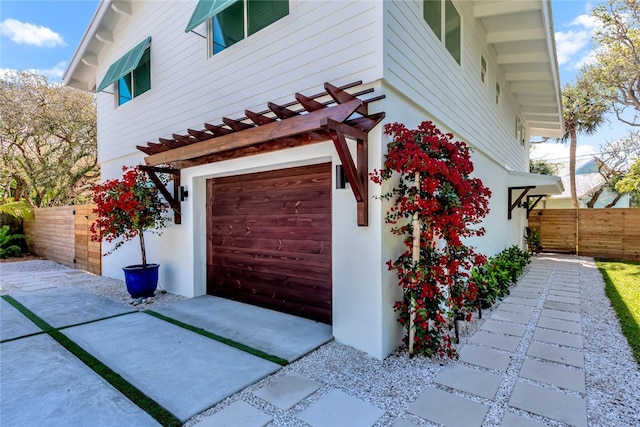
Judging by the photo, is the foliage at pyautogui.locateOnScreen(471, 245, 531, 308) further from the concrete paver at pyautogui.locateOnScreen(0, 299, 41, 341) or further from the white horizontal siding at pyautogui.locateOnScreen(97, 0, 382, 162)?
the concrete paver at pyautogui.locateOnScreen(0, 299, 41, 341)

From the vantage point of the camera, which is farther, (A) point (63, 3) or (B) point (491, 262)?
(A) point (63, 3)

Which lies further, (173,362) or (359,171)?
(359,171)

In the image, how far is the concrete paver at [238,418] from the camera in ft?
8.36

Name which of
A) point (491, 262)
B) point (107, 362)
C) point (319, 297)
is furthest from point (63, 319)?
point (491, 262)

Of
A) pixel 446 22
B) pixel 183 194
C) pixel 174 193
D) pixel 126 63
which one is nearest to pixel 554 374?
pixel 446 22

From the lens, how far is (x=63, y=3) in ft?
32.1

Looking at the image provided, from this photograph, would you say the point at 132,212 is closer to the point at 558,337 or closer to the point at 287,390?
the point at 287,390

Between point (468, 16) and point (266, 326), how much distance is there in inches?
276

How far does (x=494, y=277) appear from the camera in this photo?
6434mm

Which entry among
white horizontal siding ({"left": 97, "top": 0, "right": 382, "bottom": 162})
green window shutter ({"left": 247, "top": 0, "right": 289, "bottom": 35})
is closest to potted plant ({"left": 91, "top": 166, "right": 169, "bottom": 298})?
white horizontal siding ({"left": 97, "top": 0, "right": 382, "bottom": 162})

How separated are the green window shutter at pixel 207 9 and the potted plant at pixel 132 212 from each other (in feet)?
9.35

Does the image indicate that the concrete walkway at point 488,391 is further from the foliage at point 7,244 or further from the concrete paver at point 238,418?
the foliage at point 7,244

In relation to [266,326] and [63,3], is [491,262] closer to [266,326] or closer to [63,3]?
[266,326]

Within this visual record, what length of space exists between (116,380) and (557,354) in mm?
4846
